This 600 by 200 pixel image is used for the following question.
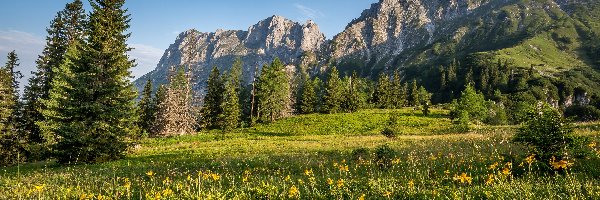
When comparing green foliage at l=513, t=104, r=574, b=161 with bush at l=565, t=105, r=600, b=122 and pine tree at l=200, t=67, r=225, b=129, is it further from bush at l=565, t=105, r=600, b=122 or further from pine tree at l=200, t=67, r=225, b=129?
bush at l=565, t=105, r=600, b=122

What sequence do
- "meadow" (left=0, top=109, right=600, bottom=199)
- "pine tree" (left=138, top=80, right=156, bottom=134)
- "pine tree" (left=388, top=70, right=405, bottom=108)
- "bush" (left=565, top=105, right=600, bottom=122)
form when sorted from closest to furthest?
"meadow" (left=0, top=109, right=600, bottom=199) → "pine tree" (left=138, top=80, right=156, bottom=134) → "pine tree" (left=388, top=70, right=405, bottom=108) → "bush" (left=565, top=105, right=600, bottom=122)

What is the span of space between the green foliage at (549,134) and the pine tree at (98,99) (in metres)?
21.2

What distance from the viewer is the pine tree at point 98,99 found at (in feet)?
67.4

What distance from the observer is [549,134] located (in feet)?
27.9

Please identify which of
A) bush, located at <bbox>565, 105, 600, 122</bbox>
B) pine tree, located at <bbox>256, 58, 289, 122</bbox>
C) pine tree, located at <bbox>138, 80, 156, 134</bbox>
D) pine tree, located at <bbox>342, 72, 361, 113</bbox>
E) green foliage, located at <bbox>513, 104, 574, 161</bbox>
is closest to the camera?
green foliage, located at <bbox>513, 104, 574, 161</bbox>

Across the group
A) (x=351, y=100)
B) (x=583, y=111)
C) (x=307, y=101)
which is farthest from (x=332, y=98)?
(x=583, y=111)

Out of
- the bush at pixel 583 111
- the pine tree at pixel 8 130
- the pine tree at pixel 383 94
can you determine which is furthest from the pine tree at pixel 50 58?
the bush at pixel 583 111

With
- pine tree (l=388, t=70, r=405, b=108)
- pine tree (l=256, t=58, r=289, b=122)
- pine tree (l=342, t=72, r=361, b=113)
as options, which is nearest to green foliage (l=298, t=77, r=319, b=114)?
pine tree (l=342, t=72, r=361, b=113)

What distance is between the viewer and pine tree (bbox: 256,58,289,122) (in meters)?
67.0

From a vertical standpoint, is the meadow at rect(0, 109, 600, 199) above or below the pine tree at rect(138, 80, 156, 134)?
below

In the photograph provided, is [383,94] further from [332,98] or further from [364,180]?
[364,180]

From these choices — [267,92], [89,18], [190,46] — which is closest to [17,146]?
[89,18]

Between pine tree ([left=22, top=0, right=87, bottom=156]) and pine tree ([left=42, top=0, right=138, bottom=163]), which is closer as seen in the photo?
pine tree ([left=42, top=0, right=138, bottom=163])

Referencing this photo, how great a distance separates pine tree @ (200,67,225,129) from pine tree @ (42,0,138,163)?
145ft
